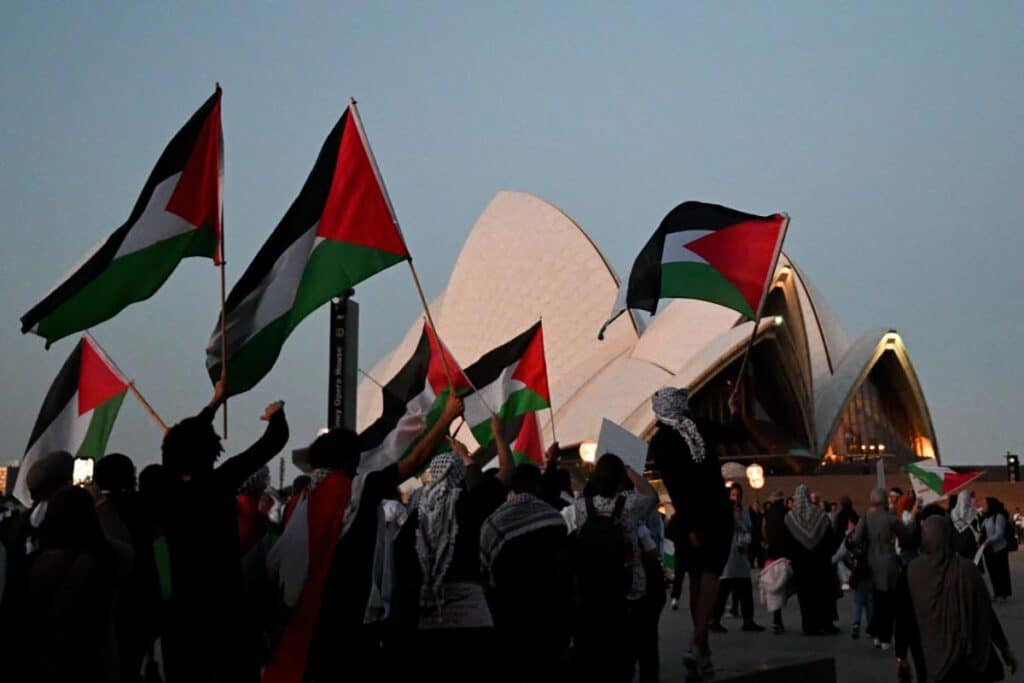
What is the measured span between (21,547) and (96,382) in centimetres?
320

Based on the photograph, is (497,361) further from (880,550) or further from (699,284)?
(880,550)

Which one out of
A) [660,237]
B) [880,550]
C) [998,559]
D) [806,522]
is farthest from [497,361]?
[998,559]

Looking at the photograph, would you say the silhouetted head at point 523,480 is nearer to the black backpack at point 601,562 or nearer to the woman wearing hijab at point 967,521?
the black backpack at point 601,562

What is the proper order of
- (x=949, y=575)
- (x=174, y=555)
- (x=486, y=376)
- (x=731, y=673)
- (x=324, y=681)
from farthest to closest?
(x=486, y=376), (x=731, y=673), (x=949, y=575), (x=324, y=681), (x=174, y=555)

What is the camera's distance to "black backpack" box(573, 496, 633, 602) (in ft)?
13.8

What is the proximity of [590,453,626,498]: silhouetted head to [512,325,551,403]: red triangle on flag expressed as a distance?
4.13m

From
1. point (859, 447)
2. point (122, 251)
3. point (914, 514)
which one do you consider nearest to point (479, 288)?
point (859, 447)

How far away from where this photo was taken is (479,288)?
34.6 meters

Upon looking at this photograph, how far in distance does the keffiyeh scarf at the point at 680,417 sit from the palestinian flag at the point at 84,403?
307 centimetres

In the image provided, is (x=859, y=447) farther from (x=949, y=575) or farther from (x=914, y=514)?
(x=949, y=575)

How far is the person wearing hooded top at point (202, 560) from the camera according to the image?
9.72ft

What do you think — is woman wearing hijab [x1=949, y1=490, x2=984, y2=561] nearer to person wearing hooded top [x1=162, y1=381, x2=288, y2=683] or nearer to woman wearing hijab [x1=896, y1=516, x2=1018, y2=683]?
woman wearing hijab [x1=896, y1=516, x2=1018, y2=683]

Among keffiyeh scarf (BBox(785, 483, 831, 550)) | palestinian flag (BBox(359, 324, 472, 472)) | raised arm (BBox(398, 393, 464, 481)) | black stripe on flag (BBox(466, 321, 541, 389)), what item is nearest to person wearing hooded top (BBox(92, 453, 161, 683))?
raised arm (BBox(398, 393, 464, 481))

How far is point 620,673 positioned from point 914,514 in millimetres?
6758
